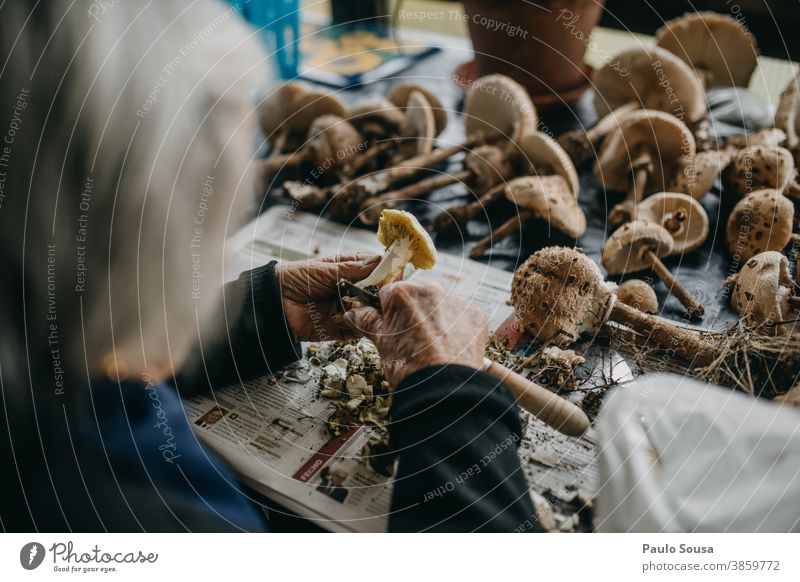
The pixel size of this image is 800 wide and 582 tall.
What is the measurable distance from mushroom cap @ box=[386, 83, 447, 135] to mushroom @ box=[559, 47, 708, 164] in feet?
0.68

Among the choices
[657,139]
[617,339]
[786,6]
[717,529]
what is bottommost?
[717,529]

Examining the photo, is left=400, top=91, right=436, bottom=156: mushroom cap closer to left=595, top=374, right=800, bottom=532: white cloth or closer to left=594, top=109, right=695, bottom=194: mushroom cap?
left=594, top=109, right=695, bottom=194: mushroom cap

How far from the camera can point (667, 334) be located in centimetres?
66

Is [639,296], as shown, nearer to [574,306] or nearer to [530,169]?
[574,306]

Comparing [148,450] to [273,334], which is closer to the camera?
[148,450]

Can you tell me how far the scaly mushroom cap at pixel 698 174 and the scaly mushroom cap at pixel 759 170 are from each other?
0.07 feet

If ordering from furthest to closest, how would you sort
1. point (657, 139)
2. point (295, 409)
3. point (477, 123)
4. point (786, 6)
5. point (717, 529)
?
point (786, 6)
point (477, 123)
point (657, 139)
point (295, 409)
point (717, 529)

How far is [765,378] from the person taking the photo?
0.58m

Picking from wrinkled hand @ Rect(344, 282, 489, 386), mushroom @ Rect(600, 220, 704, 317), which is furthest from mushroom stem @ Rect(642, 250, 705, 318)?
wrinkled hand @ Rect(344, 282, 489, 386)

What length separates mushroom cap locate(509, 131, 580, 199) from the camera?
34.3 inches

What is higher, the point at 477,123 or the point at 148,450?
the point at 477,123

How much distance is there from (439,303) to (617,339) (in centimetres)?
21
